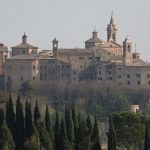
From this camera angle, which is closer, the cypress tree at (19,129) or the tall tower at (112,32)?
the cypress tree at (19,129)

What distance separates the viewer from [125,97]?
333 feet

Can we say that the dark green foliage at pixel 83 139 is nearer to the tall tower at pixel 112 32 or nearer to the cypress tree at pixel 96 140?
the cypress tree at pixel 96 140

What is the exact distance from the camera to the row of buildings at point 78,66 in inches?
4417

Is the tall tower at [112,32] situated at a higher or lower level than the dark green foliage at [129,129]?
higher

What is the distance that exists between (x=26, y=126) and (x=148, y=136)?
4900 millimetres

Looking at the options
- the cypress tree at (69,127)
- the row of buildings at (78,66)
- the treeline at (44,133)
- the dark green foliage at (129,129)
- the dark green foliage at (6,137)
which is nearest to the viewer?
the dark green foliage at (6,137)

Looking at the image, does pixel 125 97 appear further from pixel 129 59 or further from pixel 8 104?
pixel 8 104

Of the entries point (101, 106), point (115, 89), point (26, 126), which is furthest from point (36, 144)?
point (115, 89)

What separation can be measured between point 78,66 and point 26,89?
30.4 ft

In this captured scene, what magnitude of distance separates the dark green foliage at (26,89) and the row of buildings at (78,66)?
2.79 metres

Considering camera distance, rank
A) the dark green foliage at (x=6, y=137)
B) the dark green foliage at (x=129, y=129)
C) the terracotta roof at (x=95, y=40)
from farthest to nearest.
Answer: the terracotta roof at (x=95, y=40) → the dark green foliage at (x=129, y=129) → the dark green foliage at (x=6, y=137)

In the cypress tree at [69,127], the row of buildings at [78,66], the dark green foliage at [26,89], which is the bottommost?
the cypress tree at [69,127]

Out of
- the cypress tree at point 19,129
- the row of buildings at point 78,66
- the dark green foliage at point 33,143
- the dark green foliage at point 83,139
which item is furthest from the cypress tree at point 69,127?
the row of buildings at point 78,66

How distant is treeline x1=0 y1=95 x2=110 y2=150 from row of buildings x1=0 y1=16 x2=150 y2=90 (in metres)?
51.4
